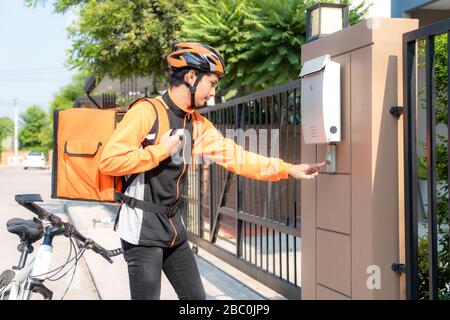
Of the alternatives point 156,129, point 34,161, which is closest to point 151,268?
point 156,129

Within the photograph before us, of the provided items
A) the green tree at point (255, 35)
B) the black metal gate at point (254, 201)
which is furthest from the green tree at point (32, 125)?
the black metal gate at point (254, 201)

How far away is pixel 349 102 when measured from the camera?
373 centimetres

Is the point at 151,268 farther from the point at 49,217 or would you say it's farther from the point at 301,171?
the point at 301,171

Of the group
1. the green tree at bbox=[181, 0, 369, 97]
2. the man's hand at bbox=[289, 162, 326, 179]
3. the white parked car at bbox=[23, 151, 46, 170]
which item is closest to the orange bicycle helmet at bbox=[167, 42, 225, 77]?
the man's hand at bbox=[289, 162, 326, 179]

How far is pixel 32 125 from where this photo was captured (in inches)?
4269

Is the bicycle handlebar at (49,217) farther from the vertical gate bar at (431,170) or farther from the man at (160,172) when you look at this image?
the vertical gate bar at (431,170)

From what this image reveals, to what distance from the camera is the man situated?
10.3 ft

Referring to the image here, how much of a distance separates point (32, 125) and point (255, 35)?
104 meters

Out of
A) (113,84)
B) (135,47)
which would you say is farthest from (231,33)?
(113,84)

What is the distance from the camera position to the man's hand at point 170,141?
313 cm

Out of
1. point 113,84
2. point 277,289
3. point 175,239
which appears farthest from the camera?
point 113,84

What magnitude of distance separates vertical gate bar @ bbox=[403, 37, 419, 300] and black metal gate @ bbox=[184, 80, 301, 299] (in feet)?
6.14
